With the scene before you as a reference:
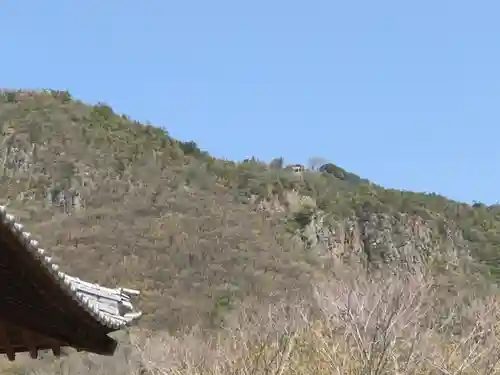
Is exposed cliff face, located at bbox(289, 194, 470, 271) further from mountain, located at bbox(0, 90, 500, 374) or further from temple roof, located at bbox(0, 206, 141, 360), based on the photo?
temple roof, located at bbox(0, 206, 141, 360)

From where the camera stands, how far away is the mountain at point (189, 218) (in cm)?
3086

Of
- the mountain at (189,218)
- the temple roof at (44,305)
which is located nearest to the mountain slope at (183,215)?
Result: the mountain at (189,218)

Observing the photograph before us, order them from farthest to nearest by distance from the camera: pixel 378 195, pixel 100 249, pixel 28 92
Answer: pixel 378 195, pixel 28 92, pixel 100 249

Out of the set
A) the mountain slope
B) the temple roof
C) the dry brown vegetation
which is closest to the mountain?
the mountain slope

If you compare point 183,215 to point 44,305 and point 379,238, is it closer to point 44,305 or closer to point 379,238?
point 379,238

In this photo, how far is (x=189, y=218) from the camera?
119 ft

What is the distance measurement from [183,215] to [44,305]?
31.9 m

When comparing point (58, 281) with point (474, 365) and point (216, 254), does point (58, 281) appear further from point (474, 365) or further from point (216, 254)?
point (216, 254)

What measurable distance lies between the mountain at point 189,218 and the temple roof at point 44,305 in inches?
793

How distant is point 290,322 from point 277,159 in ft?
119

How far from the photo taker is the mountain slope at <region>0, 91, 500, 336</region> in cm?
3106

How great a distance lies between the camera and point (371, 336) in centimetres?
1476

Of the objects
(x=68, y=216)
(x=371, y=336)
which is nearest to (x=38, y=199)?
(x=68, y=216)

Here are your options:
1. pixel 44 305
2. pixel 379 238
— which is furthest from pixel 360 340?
pixel 379 238
